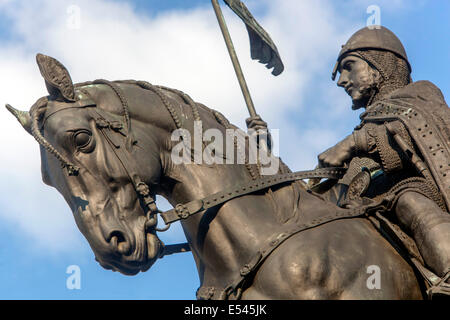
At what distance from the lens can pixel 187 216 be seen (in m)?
7.90

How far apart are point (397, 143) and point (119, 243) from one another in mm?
3374

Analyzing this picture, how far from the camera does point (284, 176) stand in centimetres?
841

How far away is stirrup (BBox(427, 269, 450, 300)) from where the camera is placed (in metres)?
7.73

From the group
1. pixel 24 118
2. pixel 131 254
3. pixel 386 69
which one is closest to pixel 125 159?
pixel 131 254

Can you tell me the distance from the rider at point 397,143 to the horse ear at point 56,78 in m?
2.11

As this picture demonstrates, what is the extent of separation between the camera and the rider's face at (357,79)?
10.4 meters

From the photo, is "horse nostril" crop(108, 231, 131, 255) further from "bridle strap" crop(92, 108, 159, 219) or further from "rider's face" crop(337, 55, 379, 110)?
"rider's face" crop(337, 55, 379, 110)

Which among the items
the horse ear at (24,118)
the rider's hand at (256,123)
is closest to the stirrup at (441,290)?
the rider's hand at (256,123)

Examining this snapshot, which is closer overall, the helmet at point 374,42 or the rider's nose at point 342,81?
the helmet at point 374,42

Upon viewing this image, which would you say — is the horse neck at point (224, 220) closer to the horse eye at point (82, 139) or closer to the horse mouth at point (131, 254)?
the horse mouth at point (131, 254)

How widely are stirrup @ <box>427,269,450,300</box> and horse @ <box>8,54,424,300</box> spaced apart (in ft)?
0.87

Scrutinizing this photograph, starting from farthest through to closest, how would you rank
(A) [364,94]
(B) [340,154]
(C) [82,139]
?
(A) [364,94] → (B) [340,154] → (C) [82,139]

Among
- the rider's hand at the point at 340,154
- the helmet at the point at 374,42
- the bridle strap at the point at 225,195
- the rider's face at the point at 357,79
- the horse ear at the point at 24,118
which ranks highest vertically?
the helmet at the point at 374,42

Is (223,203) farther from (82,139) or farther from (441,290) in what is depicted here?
(441,290)
